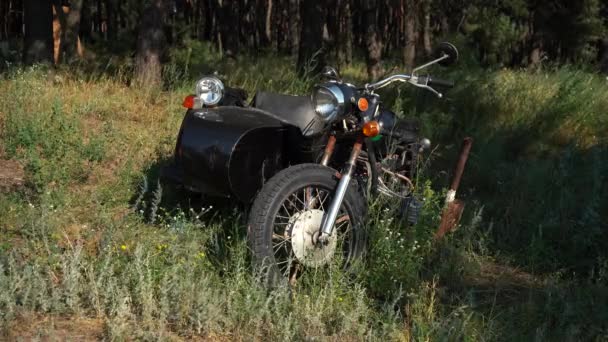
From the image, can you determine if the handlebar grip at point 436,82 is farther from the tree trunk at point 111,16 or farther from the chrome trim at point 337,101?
the tree trunk at point 111,16

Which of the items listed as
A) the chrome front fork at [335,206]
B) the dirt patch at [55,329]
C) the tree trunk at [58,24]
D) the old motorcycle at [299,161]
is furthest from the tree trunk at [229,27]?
the dirt patch at [55,329]

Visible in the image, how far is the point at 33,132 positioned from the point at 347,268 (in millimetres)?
3611

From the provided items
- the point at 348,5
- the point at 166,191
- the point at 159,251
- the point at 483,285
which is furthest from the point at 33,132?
the point at 348,5

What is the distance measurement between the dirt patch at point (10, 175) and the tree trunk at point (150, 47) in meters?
2.62

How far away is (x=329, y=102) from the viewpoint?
5.09 metres

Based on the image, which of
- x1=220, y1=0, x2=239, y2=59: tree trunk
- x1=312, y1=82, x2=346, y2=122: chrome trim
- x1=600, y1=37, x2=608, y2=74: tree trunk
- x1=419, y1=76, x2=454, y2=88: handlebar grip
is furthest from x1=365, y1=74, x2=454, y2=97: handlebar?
x1=220, y1=0, x2=239, y2=59: tree trunk

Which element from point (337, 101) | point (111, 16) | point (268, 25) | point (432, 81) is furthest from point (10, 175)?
point (111, 16)

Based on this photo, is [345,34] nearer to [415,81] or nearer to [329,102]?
[415,81]

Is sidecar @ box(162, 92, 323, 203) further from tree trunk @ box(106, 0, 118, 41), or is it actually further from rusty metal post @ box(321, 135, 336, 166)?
tree trunk @ box(106, 0, 118, 41)

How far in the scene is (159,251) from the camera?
5.21m

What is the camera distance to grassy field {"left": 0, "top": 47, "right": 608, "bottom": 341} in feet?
14.5

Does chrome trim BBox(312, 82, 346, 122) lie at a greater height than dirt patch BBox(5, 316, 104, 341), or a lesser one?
greater

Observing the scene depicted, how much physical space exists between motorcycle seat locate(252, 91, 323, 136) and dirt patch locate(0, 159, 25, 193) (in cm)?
222

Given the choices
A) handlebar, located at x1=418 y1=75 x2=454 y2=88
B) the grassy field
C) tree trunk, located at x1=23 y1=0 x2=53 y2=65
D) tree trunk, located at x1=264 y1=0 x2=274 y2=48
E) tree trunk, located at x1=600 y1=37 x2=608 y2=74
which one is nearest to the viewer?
the grassy field
